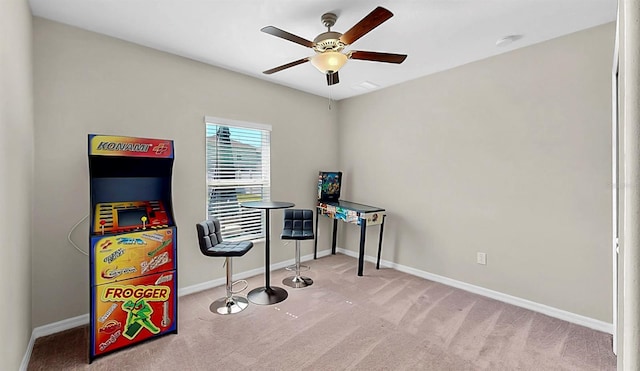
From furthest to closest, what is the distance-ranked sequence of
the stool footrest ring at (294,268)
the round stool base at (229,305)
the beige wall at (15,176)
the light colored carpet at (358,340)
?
the stool footrest ring at (294,268) → the round stool base at (229,305) → the light colored carpet at (358,340) → the beige wall at (15,176)

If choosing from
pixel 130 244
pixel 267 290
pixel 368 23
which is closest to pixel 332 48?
pixel 368 23

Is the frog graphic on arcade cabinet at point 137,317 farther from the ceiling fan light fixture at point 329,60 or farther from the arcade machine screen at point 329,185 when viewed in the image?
the arcade machine screen at point 329,185

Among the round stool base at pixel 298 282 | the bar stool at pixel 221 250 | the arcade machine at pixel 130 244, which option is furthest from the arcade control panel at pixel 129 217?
the round stool base at pixel 298 282

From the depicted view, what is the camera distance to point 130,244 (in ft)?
7.54

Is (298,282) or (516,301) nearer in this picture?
(516,301)

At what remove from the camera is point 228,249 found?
2859 millimetres

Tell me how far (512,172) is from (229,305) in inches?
128

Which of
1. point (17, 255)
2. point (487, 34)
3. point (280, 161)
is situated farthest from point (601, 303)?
point (17, 255)

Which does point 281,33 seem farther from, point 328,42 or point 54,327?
point 54,327

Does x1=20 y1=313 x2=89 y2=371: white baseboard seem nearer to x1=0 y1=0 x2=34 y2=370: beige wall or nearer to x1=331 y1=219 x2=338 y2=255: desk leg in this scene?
x1=0 y1=0 x2=34 y2=370: beige wall

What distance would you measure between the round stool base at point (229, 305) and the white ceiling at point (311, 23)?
2609mm

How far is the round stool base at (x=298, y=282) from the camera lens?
3.58 m

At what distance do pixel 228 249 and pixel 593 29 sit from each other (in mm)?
3851

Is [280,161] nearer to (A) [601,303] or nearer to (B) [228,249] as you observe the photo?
(B) [228,249]
